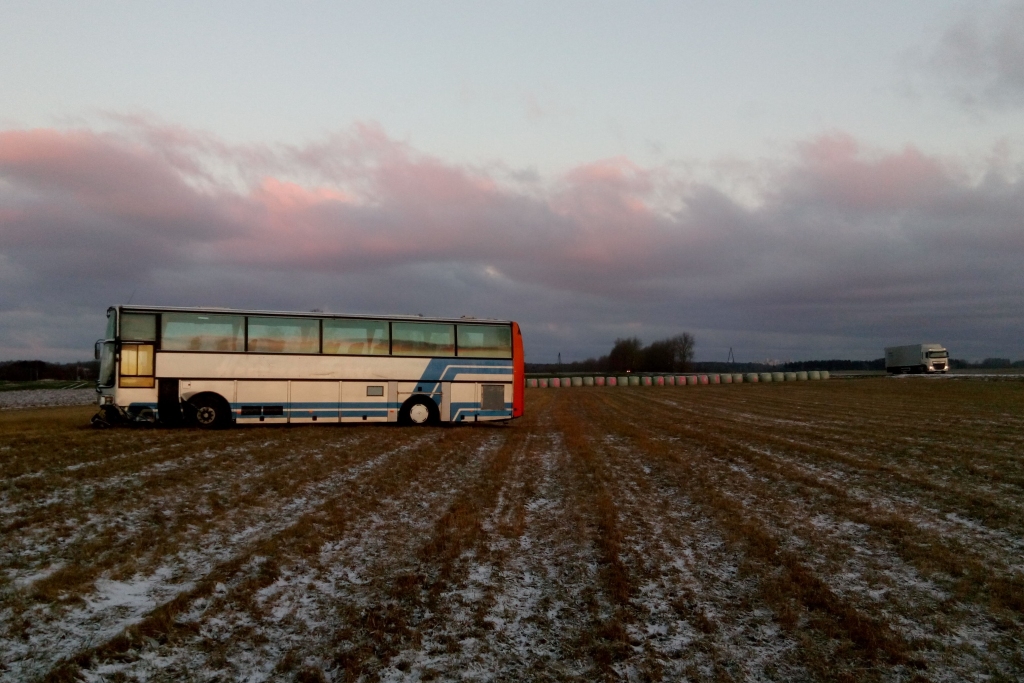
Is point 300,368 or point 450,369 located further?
point 450,369

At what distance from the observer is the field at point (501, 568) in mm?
5887

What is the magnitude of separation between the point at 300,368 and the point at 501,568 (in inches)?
680

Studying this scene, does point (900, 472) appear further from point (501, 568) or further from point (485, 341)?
point (485, 341)

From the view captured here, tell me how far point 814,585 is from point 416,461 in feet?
34.6

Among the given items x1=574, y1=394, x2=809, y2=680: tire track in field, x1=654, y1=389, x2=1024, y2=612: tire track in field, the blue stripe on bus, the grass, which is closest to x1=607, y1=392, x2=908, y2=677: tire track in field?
x1=574, y1=394, x2=809, y2=680: tire track in field

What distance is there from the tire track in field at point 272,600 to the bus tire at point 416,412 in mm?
12785

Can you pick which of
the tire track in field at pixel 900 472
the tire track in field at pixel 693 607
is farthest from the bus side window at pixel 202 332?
the tire track in field at pixel 693 607

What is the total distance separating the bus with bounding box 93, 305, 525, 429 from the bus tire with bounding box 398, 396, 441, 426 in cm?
4

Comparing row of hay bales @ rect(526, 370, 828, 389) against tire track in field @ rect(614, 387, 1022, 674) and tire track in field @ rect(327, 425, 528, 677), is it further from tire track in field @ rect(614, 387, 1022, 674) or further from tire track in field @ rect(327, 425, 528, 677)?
tire track in field @ rect(327, 425, 528, 677)

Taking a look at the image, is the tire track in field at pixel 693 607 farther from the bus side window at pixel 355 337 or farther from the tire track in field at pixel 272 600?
the bus side window at pixel 355 337

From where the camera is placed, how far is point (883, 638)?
20.7 ft

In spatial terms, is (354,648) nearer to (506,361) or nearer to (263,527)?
(263,527)

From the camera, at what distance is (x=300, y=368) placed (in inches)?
943

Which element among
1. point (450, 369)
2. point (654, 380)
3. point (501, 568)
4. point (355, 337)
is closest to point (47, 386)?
point (654, 380)
